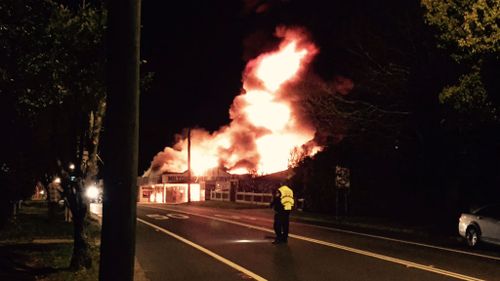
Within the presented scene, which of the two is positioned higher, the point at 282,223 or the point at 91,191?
the point at 91,191

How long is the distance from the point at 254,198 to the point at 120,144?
4298 cm

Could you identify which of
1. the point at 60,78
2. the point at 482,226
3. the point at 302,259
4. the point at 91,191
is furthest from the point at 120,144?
the point at 91,191

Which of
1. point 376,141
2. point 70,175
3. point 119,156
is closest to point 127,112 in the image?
point 119,156

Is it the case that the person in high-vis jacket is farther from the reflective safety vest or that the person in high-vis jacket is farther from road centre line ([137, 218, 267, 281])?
road centre line ([137, 218, 267, 281])

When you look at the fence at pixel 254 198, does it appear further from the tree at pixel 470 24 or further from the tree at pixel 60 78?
the tree at pixel 60 78

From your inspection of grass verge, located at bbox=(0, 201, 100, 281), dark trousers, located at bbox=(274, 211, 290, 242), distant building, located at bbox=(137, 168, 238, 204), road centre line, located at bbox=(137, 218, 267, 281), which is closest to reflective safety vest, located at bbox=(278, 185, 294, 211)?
dark trousers, located at bbox=(274, 211, 290, 242)

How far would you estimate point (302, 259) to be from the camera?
13117 millimetres

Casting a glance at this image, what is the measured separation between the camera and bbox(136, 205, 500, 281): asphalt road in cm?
1106

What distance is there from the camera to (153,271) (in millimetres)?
11930

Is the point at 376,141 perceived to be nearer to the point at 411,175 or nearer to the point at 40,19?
the point at 411,175

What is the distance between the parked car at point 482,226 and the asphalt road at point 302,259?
1483 mm

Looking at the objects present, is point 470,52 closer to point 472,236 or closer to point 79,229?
point 472,236

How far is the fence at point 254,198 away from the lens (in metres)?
44.0

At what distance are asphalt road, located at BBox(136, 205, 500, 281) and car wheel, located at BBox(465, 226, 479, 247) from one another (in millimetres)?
1511
